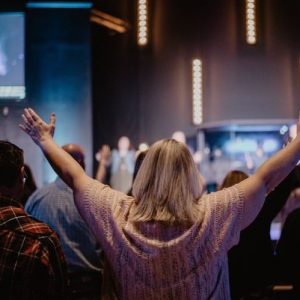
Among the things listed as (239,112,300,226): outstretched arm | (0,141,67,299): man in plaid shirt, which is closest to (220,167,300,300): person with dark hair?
(239,112,300,226): outstretched arm

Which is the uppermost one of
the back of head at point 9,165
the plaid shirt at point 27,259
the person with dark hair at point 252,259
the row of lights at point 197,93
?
the row of lights at point 197,93

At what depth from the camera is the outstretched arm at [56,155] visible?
166 centimetres

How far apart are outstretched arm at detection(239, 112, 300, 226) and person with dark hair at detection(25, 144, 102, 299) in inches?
54.4

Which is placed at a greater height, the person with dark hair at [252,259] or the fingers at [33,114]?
the fingers at [33,114]

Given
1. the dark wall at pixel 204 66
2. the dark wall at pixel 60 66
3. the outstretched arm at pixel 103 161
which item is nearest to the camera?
the dark wall at pixel 60 66

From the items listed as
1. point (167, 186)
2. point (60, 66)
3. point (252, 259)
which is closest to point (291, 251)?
point (252, 259)

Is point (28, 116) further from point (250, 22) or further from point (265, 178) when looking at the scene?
point (250, 22)

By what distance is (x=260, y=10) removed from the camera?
28.4 ft

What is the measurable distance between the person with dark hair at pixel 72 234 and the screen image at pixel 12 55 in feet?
8.97

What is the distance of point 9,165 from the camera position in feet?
5.12

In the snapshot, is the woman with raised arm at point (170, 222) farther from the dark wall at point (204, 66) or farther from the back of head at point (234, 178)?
the dark wall at point (204, 66)

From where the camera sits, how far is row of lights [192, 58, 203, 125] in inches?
332

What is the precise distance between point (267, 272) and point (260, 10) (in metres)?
7.07

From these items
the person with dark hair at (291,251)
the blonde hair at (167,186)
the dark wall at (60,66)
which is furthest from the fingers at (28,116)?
the dark wall at (60,66)
